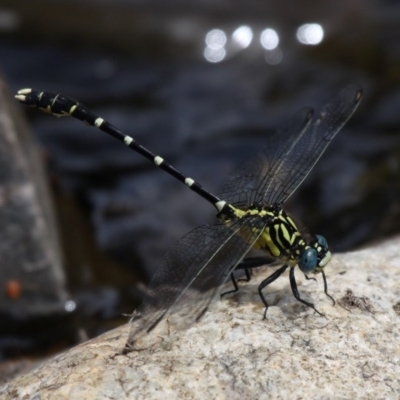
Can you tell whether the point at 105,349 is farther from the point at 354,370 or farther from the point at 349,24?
the point at 349,24

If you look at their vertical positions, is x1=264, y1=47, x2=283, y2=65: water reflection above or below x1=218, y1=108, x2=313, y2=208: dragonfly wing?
above

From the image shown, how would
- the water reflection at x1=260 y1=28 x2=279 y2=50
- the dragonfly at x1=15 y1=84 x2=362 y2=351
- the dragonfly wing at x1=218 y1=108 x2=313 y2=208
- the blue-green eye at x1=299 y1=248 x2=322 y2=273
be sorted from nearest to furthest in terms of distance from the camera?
the dragonfly at x1=15 y1=84 x2=362 y2=351
the blue-green eye at x1=299 y1=248 x2=322 y2=273
the dragonfly wing at x1=218 y1=108 x2=313 y2=208
the water reflection at x1=260 y1=28 x2=279 y2=50

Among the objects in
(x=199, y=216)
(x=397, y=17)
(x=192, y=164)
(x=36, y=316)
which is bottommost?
(x=36, y=316)

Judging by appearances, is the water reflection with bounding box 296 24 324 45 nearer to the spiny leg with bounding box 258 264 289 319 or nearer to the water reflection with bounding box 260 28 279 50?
the water reflection with bounding box 260 28 279 50


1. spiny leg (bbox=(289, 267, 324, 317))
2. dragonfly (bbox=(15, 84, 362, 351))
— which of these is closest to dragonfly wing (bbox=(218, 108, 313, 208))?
dragonfly (bbox=(15, 84, 362, 351))

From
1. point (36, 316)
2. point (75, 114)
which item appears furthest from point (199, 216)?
point (75, 114)

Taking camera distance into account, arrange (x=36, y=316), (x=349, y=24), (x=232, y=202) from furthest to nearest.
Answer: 1. (x=349, y=24)
2. (x=36, y=316)
3. (x=232, y=202)
